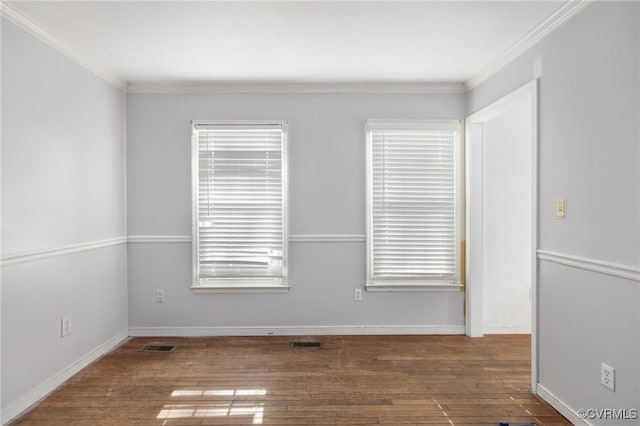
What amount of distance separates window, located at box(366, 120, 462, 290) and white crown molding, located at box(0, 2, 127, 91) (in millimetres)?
2480

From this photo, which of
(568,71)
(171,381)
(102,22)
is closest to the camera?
(568,71)

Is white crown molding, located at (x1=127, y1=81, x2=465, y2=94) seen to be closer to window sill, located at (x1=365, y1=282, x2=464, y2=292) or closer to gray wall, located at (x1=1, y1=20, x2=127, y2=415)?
gray wall, located at (x1=1, y1=20, x2=127, y2=415)

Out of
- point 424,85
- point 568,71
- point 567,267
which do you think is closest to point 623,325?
point 567,267

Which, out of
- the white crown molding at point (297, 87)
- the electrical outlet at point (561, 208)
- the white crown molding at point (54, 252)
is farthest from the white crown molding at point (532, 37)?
the white crown molding at point (54, 252)

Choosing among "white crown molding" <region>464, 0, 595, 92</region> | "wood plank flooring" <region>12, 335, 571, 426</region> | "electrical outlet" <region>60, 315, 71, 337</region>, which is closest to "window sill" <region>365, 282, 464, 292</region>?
"wood plank flooring" <region>12, 335, 571, 426</region>

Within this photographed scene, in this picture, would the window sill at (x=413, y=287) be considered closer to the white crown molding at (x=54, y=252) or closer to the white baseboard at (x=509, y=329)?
the white baseboard at (x=509, y=329)

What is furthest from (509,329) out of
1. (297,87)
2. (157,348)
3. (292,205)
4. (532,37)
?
(157,348)

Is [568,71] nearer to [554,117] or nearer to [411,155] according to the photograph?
[554,117]

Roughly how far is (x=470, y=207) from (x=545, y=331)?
1.54 meters

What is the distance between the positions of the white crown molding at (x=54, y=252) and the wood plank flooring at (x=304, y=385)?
0.98 m

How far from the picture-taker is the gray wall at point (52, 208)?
248 cm

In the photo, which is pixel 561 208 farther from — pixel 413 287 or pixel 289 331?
pixel 289 331

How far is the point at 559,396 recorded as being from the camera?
8.39 ft

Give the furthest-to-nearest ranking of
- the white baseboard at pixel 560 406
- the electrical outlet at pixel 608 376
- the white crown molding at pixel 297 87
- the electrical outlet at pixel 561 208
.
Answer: the white crown molding at pixel 297 87 → the electrical outlet at pixel 561 208 → the white baseboard at pixel 560 406 → the electrical outlet at pixel 608 376
